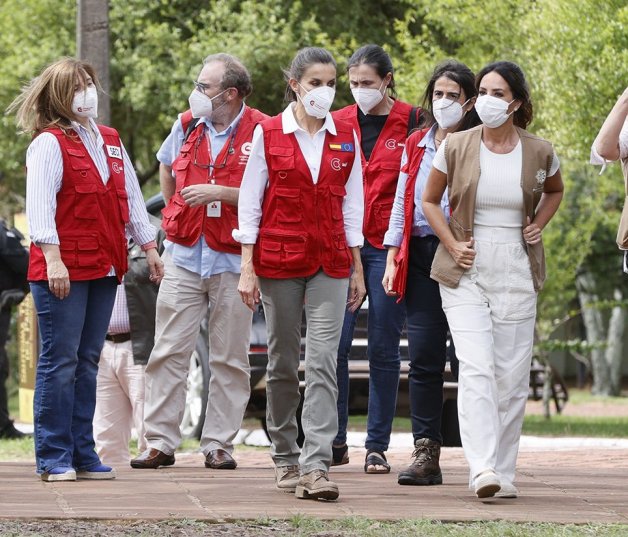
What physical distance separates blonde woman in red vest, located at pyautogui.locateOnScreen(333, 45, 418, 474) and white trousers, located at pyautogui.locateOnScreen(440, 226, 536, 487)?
3.35ft

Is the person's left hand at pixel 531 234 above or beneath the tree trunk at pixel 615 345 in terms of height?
above

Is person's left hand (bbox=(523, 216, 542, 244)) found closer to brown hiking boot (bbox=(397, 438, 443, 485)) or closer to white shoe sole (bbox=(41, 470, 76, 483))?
brown hiking boot (bbox=(397, 438, 443, 485))

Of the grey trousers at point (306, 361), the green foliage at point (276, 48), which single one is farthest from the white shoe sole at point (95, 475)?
the green foliage at point (276, 48)

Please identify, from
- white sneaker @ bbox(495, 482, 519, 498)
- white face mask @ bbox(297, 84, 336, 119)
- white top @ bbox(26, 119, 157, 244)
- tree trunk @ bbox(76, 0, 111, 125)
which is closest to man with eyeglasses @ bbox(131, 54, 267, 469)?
white top @ bbox(26, 119, 157, 244)

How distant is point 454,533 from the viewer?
5934 mm

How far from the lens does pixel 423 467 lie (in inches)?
295

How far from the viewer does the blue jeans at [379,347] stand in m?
8.01

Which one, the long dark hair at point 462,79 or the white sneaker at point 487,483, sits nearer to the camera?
the white sneaker at point 487,483

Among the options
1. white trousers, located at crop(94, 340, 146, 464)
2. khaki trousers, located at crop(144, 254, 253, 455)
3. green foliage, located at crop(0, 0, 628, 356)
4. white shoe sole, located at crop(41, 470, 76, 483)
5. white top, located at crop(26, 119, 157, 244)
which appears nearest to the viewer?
white top, located at crop(26, 119, 157, 244)

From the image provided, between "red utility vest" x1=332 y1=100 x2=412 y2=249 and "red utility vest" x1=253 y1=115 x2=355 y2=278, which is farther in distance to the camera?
"red utility vest" x1=332 y1=100 x2=412 y2=249

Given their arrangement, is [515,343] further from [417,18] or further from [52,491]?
[417,18]

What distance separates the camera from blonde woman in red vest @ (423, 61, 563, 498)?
270 inches

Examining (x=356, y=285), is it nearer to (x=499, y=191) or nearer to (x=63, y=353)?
(x=499, y=191)

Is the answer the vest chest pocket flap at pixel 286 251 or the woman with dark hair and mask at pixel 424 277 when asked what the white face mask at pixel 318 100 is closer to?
the vest chest pocket flap at pixel 286 251
